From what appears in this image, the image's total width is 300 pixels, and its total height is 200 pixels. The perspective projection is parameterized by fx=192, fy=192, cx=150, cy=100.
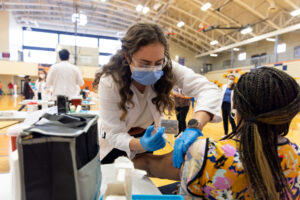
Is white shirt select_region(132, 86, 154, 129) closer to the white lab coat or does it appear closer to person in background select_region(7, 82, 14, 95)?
the white lab coat

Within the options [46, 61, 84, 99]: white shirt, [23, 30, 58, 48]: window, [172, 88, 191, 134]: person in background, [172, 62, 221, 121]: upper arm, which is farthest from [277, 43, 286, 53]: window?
[23, 30, 58, 48]: window

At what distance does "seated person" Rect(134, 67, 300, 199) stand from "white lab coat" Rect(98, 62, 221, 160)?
43 centimetres

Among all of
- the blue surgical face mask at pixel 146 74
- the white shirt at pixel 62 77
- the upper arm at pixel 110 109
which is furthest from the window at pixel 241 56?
the upper arm at pixel 110 109

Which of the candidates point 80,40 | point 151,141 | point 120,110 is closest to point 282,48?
point 120,110

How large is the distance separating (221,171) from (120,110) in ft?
2.29

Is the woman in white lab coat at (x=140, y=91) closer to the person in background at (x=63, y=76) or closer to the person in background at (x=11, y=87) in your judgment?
the person in background at (x=63, y=76)

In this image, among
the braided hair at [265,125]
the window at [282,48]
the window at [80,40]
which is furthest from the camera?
the window at [80,40]

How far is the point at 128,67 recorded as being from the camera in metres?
1.20

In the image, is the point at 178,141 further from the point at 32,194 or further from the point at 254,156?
the point at 32,194

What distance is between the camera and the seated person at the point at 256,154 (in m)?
0.62

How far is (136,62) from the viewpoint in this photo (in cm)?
109

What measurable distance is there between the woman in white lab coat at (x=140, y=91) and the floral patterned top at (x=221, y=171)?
0.21 meters

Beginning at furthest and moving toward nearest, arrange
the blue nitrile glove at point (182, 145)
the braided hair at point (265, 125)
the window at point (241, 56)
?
the window at point (241, 56)
the blue nitrile glove at point (182, 145)
the braided hair at point (265, 125)

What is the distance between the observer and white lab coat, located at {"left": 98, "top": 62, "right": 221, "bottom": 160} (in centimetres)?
108
